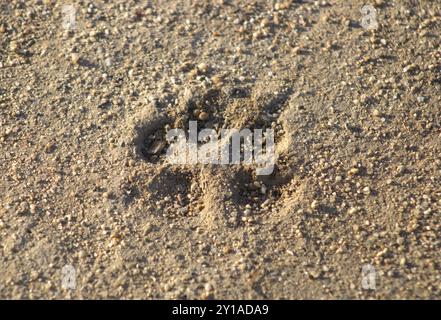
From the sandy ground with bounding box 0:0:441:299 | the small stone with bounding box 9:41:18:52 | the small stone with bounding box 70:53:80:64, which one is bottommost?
the sandy ground with bounding box 0:0:441:299

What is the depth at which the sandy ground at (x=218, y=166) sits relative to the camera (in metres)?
2.64

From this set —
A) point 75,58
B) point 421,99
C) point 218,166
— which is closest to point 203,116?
point 218,166

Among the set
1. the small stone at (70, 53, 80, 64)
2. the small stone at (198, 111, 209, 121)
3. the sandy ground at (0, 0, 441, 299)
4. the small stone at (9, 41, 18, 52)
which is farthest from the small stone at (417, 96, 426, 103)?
the small stone at (9, 41, 18, 52)

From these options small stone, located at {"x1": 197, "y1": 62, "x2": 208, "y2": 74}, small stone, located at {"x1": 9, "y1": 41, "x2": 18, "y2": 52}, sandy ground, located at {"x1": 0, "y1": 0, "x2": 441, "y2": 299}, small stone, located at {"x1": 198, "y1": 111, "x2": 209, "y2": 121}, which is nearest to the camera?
sandy ground, located at {"x1": 0, "y1": 0, "x2": 441, "y2": 299}

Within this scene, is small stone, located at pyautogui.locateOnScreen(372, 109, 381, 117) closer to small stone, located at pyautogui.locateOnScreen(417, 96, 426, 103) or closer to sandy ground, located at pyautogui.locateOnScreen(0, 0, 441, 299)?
sandy ground, located at pyautogui.locateOnScreen(0, 0, 441, 299)

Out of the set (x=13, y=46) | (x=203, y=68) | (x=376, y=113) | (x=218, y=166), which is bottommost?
(x=218, y=166)

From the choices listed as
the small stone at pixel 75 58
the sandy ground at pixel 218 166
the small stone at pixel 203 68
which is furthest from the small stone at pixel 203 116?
the small stone at pixel 75 58

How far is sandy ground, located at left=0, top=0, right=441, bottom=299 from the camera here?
264 cm

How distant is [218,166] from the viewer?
289cm

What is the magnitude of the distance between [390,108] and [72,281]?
1.47 m

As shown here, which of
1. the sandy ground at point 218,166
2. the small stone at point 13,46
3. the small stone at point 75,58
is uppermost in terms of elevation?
the small stone at point 13,46

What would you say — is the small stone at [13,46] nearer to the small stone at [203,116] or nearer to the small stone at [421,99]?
the small stone at [203,116]

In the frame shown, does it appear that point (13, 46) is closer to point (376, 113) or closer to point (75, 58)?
point (75, 58)

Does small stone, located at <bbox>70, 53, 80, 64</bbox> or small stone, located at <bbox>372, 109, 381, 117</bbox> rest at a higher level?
small stone, located at <bbox>70, 53, 80, 64</bbox>
